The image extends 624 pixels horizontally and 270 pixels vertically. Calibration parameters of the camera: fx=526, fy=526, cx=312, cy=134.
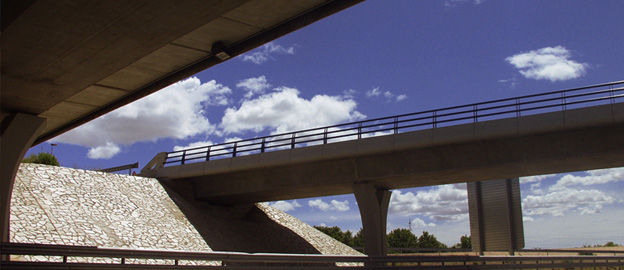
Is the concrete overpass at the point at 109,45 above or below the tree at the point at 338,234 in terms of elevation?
above

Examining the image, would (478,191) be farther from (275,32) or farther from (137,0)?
(137,0)

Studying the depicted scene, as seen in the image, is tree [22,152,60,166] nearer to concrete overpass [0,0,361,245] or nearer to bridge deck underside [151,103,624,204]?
bridge deck underside [151,103,624,204]

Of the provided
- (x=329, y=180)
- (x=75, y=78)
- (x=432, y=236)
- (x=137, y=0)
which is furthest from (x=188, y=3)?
(x=432, y=236)

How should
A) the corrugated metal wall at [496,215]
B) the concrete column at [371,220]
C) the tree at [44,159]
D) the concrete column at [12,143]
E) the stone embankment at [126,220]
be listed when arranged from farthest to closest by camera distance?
the tree at [44,159] → the concrete column at [371,220] → the corrugated metal wall at [496,215] → the stone embankment at [126,220] → the concrete column at [12,143]

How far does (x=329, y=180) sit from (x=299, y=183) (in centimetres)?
187

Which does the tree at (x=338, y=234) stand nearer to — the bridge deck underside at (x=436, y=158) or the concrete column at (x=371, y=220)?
the bridge deck underside at (x=436, y=158)

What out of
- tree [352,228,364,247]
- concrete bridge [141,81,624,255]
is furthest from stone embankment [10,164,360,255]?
tree [352,228,364,247]

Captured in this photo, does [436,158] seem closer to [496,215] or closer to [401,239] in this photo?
[496,215]

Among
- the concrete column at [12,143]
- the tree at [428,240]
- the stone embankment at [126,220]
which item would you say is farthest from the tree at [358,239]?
the concrete column at [12,143]

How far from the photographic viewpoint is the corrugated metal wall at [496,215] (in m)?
22.9

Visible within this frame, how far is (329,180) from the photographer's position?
2811cm

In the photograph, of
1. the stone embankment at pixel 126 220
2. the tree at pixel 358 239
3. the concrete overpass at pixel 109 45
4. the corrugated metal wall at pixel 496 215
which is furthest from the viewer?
the tree at pixel 358 239

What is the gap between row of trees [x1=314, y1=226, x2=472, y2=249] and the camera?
78.7 metres

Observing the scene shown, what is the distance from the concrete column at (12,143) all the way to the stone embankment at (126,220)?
26.1 ft
